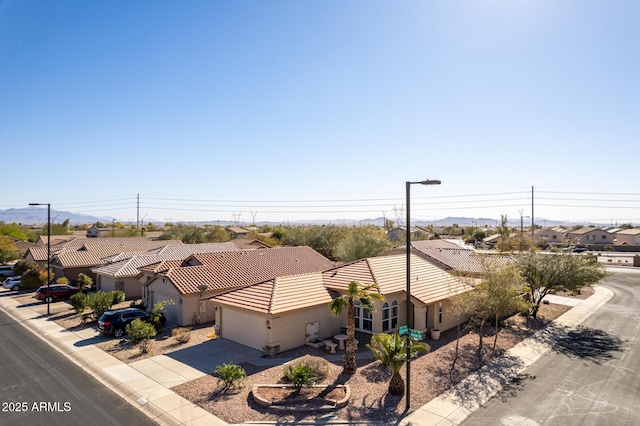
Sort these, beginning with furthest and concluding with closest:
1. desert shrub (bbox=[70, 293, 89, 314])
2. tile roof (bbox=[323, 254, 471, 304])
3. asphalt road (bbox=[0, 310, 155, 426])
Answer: desert shrub (bbox=[70, 293, 89, 314]) → tile roof (bbox=[323, 254, 471, 304]) → asphalt road (bbox=[0, 310, 155, 426])

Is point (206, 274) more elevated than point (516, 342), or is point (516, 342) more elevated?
point (206, 274)

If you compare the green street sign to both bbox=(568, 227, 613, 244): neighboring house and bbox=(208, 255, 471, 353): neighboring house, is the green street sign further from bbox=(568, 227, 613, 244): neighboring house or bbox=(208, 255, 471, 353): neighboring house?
bbox=(568, 227, 613, 244): neighboring house

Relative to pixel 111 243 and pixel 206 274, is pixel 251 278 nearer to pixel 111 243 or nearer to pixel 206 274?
pixel 206 274

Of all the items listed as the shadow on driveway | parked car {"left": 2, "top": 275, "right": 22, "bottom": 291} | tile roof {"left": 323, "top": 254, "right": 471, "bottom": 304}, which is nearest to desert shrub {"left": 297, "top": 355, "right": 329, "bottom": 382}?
the shadow on driveway

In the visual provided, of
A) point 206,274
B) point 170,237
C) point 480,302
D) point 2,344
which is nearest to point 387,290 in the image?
point 480,302

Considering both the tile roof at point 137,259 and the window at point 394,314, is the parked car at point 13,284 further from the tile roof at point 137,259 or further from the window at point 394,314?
the window at point 394,314

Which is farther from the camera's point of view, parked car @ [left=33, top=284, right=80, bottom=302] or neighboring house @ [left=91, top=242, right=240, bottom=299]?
parked car @ [left=33, top=284, right=80, bottom=302]

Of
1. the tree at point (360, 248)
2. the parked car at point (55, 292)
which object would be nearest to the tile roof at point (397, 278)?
the tree at point (360, 248)
